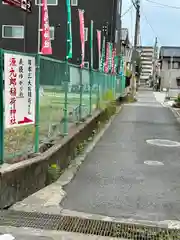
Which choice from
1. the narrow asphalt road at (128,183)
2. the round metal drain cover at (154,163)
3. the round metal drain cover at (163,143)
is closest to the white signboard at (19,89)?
the narrow asphalt road at (128,183)

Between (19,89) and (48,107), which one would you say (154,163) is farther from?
(19,89)

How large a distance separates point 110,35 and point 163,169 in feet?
88.1

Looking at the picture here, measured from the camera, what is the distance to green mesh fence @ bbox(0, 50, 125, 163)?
16.7 feet

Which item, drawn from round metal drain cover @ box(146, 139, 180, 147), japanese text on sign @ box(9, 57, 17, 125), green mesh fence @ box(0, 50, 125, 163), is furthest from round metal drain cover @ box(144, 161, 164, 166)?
japanese text on sign @ box(9, 57, 17, 125)

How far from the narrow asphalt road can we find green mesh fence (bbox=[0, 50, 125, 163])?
983 millimetres

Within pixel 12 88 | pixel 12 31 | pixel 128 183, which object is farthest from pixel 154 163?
pixel 12 31

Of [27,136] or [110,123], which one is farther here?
[110,123]

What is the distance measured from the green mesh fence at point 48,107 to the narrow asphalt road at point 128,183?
98 cm

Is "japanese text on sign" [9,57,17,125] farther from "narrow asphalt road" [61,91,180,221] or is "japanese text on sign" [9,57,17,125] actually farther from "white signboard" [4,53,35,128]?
"narrow asphalt road" [61,91,180,221]

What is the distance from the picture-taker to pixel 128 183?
6168 mm

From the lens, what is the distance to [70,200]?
17.0 feet

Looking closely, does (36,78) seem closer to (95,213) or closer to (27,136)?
(27,136)

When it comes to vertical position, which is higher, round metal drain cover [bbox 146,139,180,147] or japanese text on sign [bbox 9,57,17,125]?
japanese text on sign [bbox 9,57,17,125]

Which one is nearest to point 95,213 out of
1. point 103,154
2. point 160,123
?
point 103,154
